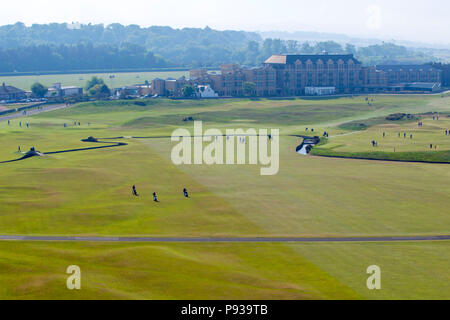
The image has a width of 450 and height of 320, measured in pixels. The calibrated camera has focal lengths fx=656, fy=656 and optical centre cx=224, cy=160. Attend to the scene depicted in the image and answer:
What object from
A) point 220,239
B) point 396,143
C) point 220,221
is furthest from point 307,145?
point 220,239

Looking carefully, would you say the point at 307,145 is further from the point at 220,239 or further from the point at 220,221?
the point at 220,239

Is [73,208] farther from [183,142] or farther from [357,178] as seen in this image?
[183,142]

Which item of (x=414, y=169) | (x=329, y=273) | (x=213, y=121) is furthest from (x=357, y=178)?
(x=213, y=121)

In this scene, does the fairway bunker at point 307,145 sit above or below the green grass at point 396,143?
below

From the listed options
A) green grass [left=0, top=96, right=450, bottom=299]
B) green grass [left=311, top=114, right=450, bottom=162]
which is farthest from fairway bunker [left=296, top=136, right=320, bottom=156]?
green grass [left=0, top=96, right=450, bottom=299]

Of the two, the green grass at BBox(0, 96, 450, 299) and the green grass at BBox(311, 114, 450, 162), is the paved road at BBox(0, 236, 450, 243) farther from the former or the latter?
the green grass at BBox(311, 114, 450, 162)

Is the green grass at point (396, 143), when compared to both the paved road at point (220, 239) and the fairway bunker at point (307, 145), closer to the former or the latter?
the fairway bunker at point (307, 145)

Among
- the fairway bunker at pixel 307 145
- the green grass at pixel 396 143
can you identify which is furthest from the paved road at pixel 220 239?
the fairway bunker at pixel 307 145

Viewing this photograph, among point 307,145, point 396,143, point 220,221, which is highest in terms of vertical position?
point 396,143
